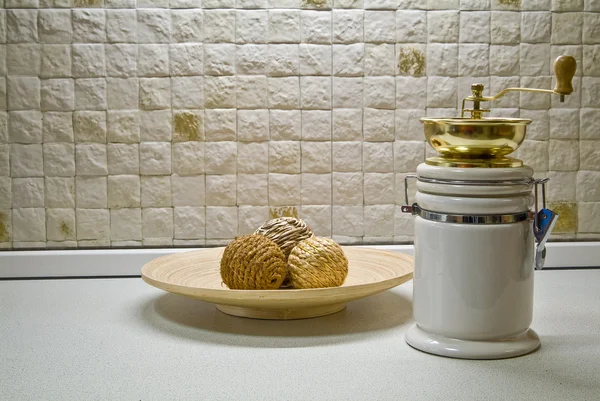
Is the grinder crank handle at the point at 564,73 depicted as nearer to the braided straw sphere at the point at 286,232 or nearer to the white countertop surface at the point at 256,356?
the white countertop surface at the point at 256,356

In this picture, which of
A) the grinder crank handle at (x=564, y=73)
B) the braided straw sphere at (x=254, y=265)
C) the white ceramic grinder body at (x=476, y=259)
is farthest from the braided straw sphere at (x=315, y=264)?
the grinder crank handle at (x=564, y=73)

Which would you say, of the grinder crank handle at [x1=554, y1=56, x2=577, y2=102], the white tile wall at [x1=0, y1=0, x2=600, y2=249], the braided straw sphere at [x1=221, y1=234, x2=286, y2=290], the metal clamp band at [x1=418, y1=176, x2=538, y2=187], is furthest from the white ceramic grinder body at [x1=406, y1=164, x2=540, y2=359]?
the white tile wall at [x1=0, y1=0, x2=600, y2=249]

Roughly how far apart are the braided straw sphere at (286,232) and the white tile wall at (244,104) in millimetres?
325

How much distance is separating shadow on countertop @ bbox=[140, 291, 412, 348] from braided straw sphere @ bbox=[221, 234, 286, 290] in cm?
6

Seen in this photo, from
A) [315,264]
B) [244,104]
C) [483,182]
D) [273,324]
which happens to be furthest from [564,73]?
[244,104]

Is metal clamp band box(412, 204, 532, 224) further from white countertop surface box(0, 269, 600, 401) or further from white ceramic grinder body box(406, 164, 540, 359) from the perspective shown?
white countertop surface box(0, 269, 600, 401)

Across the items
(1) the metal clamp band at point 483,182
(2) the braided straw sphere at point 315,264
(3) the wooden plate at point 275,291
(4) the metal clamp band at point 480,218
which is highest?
(1) the metal clamp band at point 483,182

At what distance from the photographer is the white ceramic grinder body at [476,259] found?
37.8 inches

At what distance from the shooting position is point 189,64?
151 cm

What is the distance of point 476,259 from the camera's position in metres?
0.96

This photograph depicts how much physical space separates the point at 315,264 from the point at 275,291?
0.08m

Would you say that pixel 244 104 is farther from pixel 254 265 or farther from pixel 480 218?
pixel 480 218

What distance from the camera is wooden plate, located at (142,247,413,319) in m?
1.08

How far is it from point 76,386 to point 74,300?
1.51 feet
